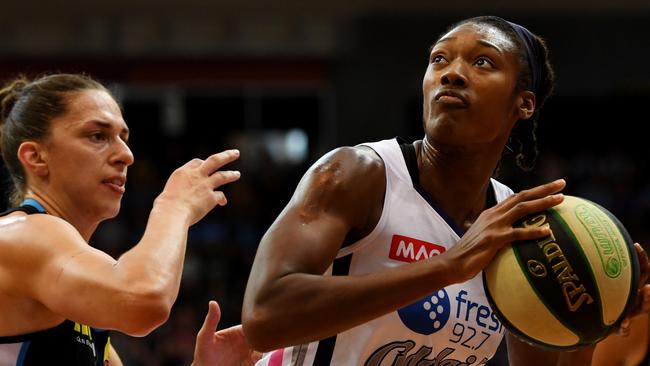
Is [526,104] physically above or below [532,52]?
below

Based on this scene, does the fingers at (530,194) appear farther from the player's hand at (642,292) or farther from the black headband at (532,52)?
the black headband at (532,52)

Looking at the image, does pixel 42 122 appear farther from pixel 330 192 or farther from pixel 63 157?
pixel 330 192

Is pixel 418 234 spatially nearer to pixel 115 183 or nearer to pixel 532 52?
pixel 532 52

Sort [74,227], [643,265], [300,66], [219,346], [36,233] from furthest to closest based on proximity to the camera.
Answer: [300,66], [219,346], [74,227], [643,265], [36,233]

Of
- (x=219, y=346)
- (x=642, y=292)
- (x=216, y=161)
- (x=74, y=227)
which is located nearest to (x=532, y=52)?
(x=642, y=292)

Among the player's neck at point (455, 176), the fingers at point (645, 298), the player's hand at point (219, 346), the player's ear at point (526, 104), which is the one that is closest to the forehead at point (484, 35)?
the player's ear at point (526, 104)

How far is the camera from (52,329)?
322 cm

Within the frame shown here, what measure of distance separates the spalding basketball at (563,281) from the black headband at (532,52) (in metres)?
0.68

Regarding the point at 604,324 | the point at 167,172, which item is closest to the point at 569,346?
the point at 604,324

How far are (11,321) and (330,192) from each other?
1.08 m

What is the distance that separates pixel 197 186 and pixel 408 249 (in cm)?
70

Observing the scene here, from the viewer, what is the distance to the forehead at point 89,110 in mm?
3463

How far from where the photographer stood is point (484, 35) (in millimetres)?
3262

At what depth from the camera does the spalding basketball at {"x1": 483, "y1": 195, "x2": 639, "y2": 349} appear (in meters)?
2.77
